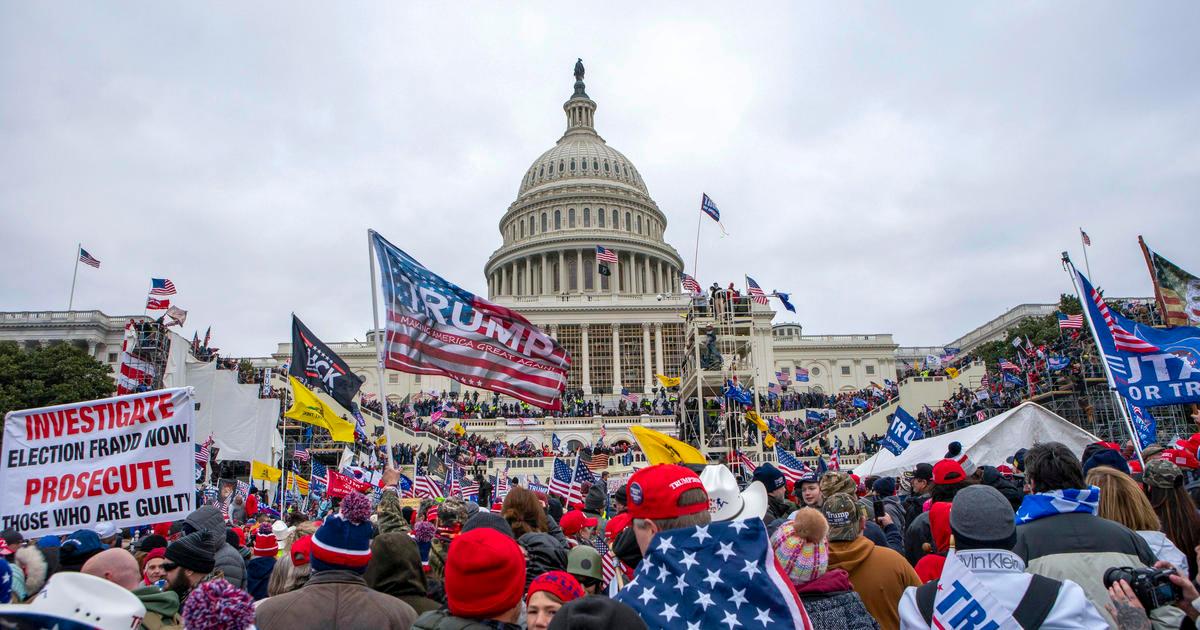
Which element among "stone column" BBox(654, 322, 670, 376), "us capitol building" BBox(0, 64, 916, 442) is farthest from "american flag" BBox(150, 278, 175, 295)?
"stone column" BBox(654, 322, 670, 376)

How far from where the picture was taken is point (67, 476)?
→ 24.1 feet

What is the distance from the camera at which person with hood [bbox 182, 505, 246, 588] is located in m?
6.12

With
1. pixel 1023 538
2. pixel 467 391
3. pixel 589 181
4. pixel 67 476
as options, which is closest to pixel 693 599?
pixel 1023 538

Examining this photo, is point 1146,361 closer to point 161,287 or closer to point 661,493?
point 661,493

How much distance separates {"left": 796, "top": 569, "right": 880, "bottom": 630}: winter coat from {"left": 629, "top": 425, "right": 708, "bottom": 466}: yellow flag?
225 inches

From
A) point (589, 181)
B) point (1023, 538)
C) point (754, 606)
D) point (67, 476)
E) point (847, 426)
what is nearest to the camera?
point (754, 606)

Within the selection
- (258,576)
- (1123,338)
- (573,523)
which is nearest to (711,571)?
(573,523)

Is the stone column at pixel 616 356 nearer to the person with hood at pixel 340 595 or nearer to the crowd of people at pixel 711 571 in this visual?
the crowd of people at pixel 711 571

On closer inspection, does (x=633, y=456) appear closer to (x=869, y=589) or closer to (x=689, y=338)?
(x=689, y=338)

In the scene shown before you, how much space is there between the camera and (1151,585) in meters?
3.02

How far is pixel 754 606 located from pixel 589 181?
3615 inches

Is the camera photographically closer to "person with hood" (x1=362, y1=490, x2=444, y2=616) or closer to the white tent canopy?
"person with hood" (x1=362, y1=490, x2=444, y2=616)

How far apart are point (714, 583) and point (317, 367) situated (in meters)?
13.2

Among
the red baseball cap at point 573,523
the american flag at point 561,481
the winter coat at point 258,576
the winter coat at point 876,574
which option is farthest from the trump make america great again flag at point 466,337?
the winter coat at point 876,574
